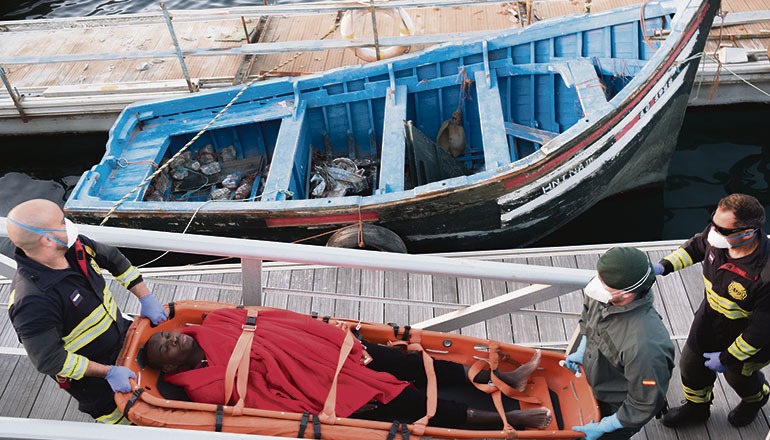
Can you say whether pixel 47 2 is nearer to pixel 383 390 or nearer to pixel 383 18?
pixel 383 18

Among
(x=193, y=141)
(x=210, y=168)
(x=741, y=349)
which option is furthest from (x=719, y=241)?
(x=210, y=168)

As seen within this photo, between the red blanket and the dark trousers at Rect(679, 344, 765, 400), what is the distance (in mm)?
1638

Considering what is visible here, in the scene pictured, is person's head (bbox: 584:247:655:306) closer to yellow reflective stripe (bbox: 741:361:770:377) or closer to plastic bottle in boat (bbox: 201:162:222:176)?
yellow reflective stripe (bbox: 741:361:770:377)

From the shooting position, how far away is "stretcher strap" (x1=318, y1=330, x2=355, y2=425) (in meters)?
2.91

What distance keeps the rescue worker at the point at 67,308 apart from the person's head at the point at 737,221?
289cm

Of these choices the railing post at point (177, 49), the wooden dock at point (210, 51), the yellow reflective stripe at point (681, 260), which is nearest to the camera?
the yellow reflective stripe at point (681, 260)

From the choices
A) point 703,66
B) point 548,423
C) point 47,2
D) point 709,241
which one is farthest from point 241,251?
point 47,2

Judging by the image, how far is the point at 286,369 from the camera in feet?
10.3

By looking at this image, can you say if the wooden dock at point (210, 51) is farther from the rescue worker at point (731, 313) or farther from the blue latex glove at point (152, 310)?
the rescue worker at point (731, 313)

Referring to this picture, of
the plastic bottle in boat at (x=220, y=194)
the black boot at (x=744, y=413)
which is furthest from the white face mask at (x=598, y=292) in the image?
the plastic bottle in boat at (x=220, y=194)

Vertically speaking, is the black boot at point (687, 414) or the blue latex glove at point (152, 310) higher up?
the blue latex glove at point (152, 310)

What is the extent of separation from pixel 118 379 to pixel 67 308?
421 millimetres

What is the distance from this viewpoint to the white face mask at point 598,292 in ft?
9.11

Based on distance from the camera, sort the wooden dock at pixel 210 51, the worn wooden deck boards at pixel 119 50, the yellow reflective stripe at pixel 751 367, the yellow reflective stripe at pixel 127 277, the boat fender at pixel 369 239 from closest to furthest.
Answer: the yellow reflective stripe at pixel 751 367, the yellow reflective stripe at pixel 127 277, the boat fender at pixel 369 239, the wooden dock at pixel 210 51, the worn wooden deck boards at pixel 119 50
